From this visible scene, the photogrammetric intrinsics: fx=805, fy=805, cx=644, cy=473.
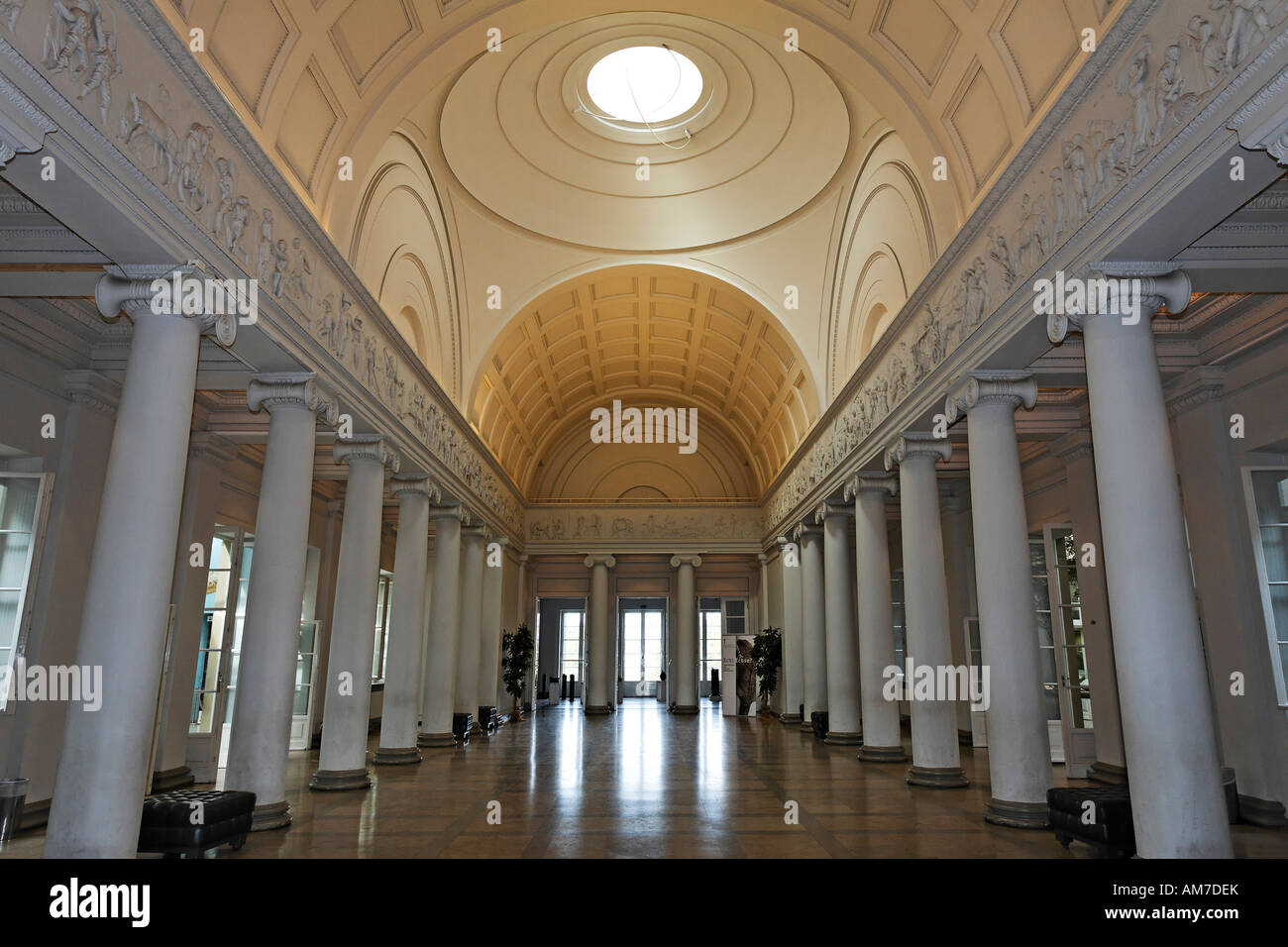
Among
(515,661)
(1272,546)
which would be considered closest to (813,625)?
(515,661)

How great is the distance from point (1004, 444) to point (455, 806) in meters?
8.34

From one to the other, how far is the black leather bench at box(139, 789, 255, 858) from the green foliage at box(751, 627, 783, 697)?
19218mm

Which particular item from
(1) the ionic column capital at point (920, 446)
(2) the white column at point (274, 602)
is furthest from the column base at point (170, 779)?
(1) the ionic column capital at point (920, 446)

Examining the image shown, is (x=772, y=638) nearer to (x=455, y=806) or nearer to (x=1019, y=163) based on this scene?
(x=455, y=806)

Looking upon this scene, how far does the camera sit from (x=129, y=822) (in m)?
6.66

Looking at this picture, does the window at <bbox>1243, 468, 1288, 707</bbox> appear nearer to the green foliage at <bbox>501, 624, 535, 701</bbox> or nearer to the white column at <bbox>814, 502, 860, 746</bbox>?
the white column at <bbox>814, 502, 860, 746</bbox>

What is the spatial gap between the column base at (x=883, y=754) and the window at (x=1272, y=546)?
643 centimetres

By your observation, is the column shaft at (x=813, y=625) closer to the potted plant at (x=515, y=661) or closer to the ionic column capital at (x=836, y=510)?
the ionic column capital at (x=836, y=510)

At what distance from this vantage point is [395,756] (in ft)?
48.4

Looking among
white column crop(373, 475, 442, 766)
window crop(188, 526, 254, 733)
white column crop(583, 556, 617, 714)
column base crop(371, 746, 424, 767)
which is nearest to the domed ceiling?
white column crop(373, 475, 442, 766)

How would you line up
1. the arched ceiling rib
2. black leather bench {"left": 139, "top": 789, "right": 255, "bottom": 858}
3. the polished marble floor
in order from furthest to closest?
the arched ceiling rib < the polished marble floor < black leather bench {"left": 139, "top": 789, "right": 255, "bottom": 858}

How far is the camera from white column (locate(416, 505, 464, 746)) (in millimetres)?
17500

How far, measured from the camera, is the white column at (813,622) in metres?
20.5
